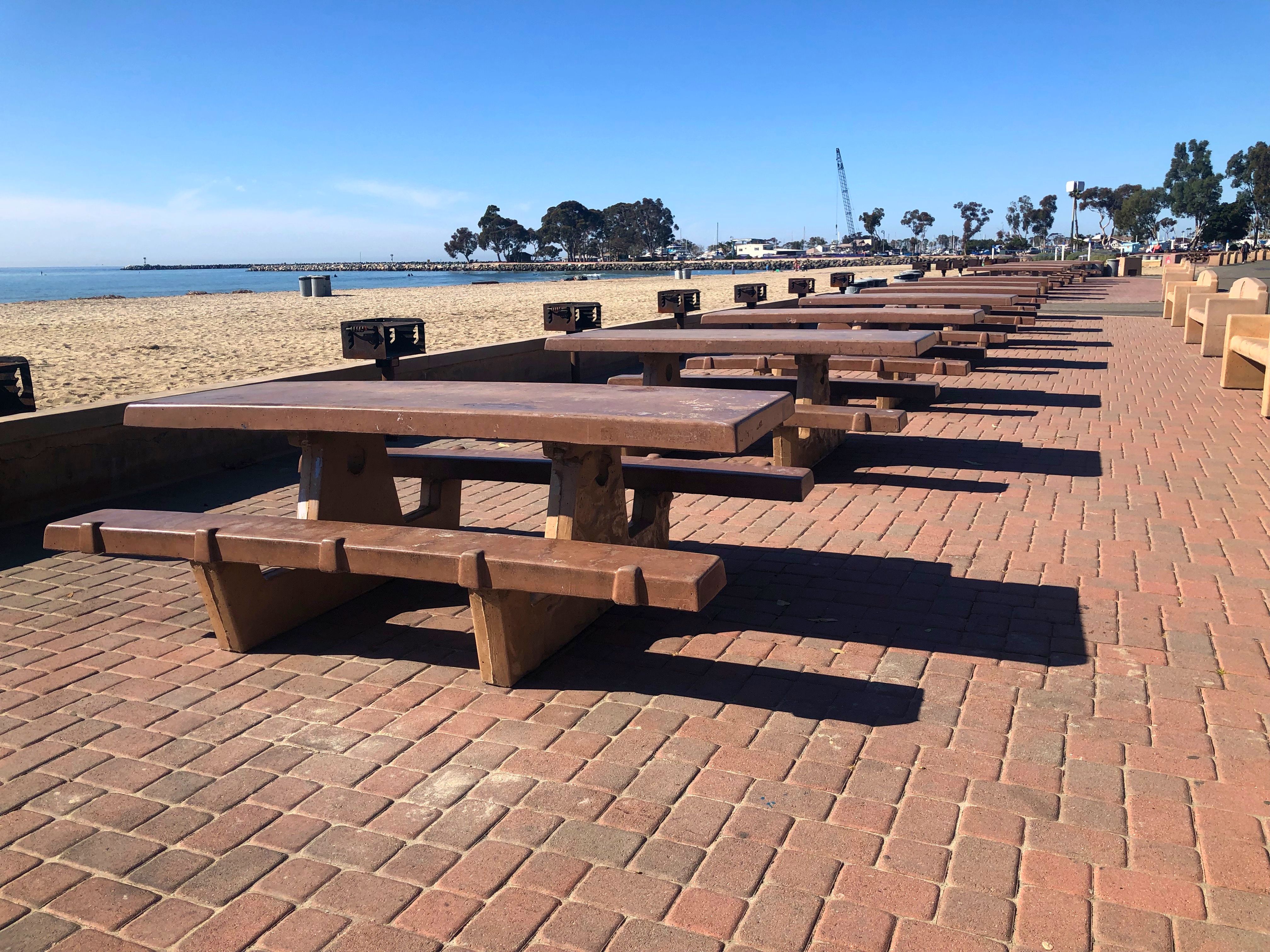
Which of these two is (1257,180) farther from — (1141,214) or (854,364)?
(854,364)

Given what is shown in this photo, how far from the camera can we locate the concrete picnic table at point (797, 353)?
610 cm

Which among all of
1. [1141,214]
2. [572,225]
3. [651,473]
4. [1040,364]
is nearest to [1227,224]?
[1141,214]

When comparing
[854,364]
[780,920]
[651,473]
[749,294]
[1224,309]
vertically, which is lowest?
[780,920]

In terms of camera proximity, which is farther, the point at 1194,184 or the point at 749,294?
the point at 1194,184

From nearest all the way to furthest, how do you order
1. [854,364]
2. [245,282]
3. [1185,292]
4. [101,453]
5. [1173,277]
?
1. [101,453]
2. [854,364]
3. [1185,292]
4. [1173,277]
5. [245,282]

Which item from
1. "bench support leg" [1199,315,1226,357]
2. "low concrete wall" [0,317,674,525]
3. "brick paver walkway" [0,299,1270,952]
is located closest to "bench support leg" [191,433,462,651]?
"brick paver walkway" [0,299,1270,952]

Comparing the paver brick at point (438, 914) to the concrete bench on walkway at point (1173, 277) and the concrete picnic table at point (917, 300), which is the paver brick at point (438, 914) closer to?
the concrete picnic table at point (917, 300)

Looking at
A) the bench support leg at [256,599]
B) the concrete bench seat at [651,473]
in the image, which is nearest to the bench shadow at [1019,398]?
the concrete bench seat at [651,473]

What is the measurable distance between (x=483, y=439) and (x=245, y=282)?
110244mm

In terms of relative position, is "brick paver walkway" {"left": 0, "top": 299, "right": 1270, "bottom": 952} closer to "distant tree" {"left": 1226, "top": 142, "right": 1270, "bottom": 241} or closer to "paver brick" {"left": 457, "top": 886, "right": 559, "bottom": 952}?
"paver brick" {"left": 457, "top": 886, "right": 559, "bottom": 952}

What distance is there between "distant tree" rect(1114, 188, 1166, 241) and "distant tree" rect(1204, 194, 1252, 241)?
23761mm

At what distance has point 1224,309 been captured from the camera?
12.0 m

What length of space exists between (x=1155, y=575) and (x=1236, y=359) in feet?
21.3

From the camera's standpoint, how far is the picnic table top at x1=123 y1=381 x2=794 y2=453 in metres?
3.15
